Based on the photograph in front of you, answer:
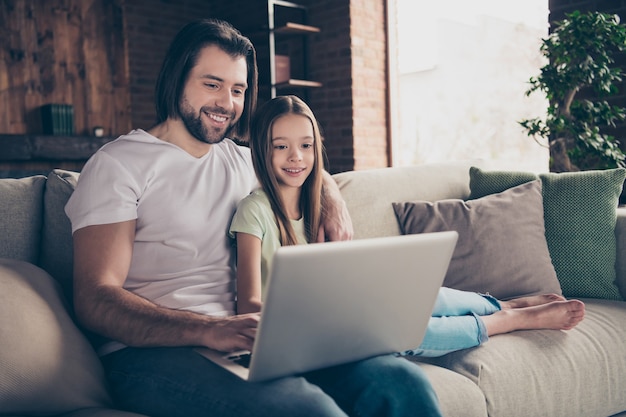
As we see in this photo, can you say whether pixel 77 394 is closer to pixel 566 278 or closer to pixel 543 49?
pixel 566 278

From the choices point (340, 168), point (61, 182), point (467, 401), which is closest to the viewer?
point (467, 401)

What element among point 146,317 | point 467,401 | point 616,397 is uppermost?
point 146,317

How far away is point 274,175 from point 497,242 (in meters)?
0.79

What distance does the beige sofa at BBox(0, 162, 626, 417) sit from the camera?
3.52 feet

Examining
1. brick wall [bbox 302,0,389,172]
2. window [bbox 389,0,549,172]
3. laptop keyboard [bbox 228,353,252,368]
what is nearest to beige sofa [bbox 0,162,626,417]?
laptop keyboard [bbox 228,353,252,368]

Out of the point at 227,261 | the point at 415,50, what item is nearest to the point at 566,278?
the point at 227,261

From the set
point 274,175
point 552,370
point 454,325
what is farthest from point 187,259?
point 552,370

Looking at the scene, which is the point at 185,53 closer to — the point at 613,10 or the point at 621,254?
the point at 621,254

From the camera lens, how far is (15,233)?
1417 millimetres

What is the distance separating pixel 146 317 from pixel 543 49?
2336 millimetres

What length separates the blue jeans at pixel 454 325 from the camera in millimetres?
1483

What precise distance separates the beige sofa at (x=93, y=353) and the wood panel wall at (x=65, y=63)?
3736 millimetres

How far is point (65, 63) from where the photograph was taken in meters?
Result: 5.10

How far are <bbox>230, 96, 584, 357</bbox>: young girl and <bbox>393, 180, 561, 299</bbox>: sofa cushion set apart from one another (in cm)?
16
